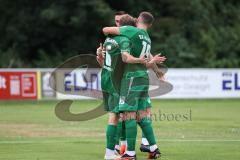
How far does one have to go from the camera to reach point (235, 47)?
144 ft

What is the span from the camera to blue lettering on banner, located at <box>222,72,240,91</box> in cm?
3080

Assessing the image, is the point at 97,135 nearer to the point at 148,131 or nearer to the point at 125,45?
the point at 148,131

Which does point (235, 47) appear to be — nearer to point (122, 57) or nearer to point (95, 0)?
point (95, 0)

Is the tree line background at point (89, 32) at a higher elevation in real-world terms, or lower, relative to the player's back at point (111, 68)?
higher

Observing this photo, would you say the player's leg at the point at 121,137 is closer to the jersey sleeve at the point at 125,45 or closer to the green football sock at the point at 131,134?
the green football sock at the point at 131,134

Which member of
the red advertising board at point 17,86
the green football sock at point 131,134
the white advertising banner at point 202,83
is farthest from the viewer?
the white advertising banner at point 202,83

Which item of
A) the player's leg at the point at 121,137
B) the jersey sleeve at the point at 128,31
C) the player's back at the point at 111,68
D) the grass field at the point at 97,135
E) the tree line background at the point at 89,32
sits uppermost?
the tree line background at the point at 89,32

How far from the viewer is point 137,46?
36.7 feet

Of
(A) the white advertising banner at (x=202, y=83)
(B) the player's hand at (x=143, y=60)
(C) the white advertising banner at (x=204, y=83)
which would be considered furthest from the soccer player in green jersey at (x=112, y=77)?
(C) the white advertising banner at (x=204, y=83)

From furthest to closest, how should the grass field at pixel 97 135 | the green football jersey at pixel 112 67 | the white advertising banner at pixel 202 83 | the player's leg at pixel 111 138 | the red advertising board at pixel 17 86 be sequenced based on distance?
the white advertising banner at pixel 202 83, the red advertising board at pixel 17 86, the grass field at pixel 97 135, the green football jersey at pixel 112 67, the player's leg at pixel 111 138

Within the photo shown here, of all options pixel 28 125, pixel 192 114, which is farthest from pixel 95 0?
pixel 28 125

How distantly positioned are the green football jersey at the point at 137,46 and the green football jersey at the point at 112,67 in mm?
273

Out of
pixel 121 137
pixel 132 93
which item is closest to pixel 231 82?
pixel 121 137

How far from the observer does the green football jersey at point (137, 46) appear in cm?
1107
